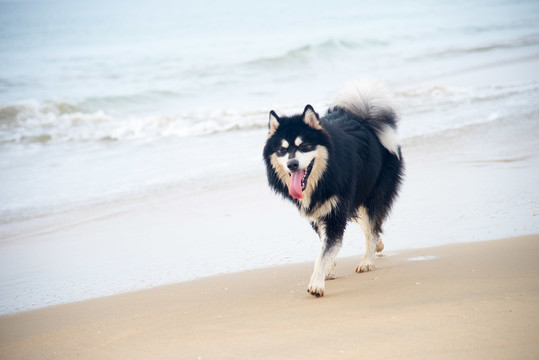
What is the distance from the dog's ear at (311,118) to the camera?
3941mm

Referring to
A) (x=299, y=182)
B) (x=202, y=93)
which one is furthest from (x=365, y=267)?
(x=202, y=93)

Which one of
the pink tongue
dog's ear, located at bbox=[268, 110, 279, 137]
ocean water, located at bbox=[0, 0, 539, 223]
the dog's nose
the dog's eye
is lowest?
ocean water, located at bbox=[0, 0, 539, 223]

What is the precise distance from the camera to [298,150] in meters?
3.92

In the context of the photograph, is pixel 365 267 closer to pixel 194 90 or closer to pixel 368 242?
pixel 368 242

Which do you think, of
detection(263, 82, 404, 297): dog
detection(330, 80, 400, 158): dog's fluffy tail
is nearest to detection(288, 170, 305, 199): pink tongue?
detection(263, 82, 404, 297): dog

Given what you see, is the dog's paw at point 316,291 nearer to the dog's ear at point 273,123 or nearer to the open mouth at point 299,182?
the open mouth at point 299,182

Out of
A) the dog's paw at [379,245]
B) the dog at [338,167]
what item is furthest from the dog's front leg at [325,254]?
the dog's paw at [379,245]

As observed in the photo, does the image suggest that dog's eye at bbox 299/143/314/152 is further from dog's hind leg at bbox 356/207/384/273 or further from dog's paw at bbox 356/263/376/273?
dog's paw at bbox 356/263/376/273

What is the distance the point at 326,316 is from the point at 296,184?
113cm

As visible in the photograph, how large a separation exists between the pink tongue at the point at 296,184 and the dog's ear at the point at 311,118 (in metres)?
0.35

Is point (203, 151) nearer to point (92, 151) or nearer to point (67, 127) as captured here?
point (92, 151)

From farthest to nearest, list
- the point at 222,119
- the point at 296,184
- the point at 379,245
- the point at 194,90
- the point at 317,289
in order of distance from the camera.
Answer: the point at 194,90
the point at 222,119
the point at 379,245
the point at 296,184
the point at 317,289

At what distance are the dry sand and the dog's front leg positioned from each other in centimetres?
9

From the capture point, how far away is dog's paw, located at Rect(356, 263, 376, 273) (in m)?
4.32
